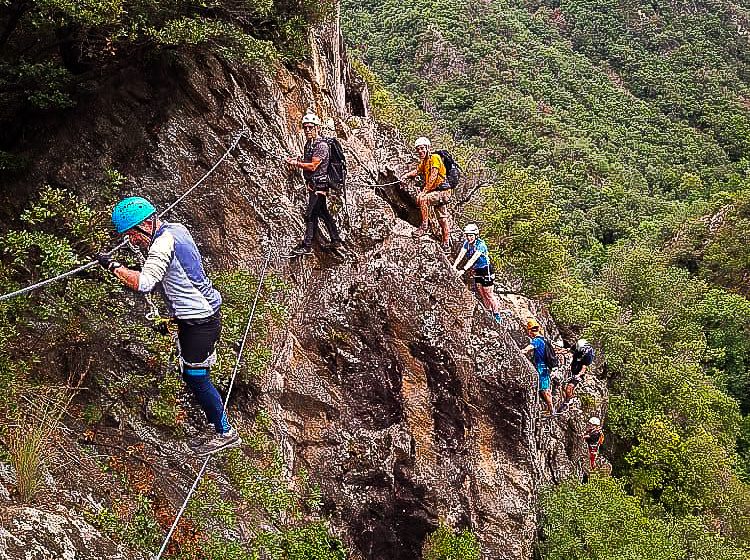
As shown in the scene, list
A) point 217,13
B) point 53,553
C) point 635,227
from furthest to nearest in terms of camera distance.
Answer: point 635,227 → point 217,13 → point 53,553

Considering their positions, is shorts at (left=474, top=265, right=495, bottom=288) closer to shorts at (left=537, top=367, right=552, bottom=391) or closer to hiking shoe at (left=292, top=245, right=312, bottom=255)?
shorts at (left=537, top=367, right=552, bottom=391)

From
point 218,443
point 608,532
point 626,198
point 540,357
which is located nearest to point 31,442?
point 218,443

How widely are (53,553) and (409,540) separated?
26.1ft

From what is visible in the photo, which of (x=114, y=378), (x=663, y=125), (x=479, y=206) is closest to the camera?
(x=114, y=378)

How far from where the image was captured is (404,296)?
36.7 feet

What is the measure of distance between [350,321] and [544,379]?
5.68 meters

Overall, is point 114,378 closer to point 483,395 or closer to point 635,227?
point 483,395

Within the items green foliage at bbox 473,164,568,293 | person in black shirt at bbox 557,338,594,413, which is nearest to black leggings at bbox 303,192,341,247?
person in black shirt at bbox 557,338,594,413

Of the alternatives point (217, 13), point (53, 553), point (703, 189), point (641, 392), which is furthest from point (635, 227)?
point (53, 553)

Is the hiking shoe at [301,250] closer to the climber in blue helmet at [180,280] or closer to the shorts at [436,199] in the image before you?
the shorts at [436,199]

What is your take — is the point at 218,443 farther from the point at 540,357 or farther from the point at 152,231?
the point at 540,357

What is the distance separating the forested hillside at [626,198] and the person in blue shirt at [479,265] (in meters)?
4.40

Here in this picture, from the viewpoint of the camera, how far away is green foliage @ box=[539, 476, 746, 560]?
13.5 metres

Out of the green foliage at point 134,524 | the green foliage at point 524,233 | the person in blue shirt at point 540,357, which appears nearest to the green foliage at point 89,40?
the green foliage at point 134,524
